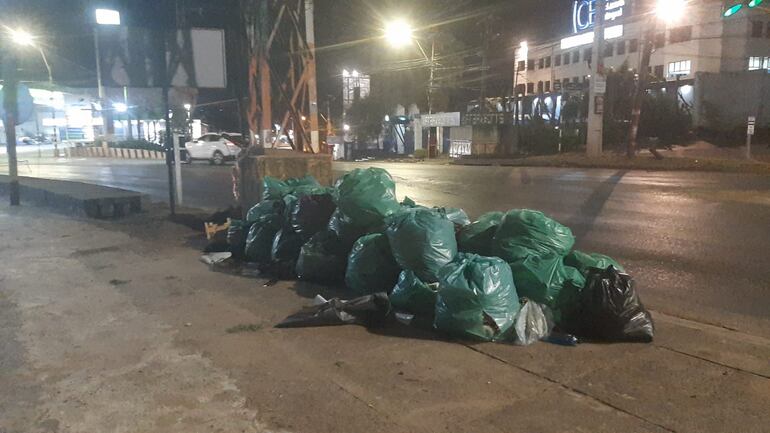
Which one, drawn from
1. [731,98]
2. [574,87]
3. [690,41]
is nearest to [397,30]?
[574,87]

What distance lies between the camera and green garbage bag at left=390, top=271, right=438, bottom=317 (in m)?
4.64

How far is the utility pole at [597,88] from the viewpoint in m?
25.1

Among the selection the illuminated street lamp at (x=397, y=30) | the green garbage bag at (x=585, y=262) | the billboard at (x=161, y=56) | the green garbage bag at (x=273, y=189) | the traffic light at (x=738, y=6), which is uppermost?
the illuminated street lamp at (x=397, y=30)

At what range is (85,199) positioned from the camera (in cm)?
1064

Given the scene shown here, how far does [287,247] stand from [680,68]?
48259 millimetres

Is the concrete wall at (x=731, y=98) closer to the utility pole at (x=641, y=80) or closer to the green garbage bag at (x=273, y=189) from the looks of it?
the utility pole at (x=641, y=80)

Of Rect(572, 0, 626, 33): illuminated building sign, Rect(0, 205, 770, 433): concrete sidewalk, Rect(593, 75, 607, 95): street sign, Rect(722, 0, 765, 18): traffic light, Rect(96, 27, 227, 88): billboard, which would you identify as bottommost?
Rect(0, 205, 770, 433): concrete sidewalk

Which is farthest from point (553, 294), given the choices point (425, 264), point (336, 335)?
point (336, 335)

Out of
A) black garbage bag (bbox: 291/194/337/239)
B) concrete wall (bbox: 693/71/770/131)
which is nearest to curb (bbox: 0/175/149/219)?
black garbage bag (bbox: 291/194/337/239)

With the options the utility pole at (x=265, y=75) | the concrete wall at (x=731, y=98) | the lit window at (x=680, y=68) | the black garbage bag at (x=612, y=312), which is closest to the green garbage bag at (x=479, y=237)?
the black garbage bag at (x=612, y=312)

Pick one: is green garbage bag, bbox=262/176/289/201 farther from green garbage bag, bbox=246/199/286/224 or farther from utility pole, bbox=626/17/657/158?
utility pole, bbox=626/17/657/158

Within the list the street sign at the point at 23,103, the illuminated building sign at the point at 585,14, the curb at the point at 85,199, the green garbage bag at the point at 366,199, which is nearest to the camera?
the green garbage bag at the point at 366,199

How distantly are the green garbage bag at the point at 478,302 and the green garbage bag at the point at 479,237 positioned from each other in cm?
86

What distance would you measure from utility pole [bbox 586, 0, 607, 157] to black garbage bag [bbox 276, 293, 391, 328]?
2313 cm
